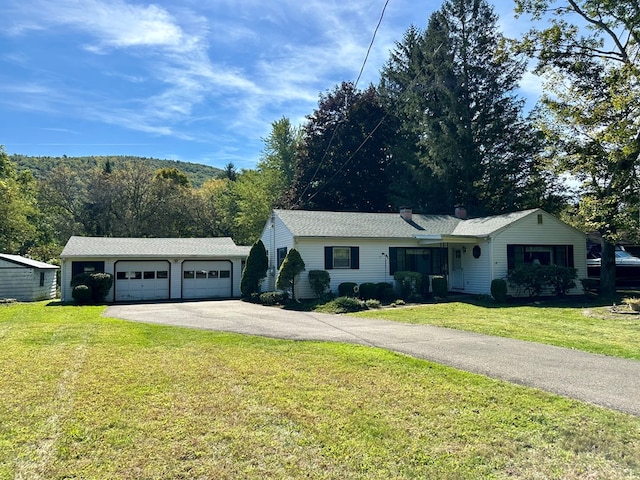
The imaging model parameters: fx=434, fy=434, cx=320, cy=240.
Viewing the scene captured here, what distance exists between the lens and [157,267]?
2172cm

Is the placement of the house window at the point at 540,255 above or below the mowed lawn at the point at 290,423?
above

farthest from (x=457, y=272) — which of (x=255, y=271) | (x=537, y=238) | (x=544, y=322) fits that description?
(x=255, y=271)

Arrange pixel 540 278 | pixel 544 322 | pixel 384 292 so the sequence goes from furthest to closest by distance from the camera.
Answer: pixel 384 292
pixel 540 278
pixel 544 322

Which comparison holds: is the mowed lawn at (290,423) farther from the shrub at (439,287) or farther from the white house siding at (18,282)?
the white house siding at (18,282)

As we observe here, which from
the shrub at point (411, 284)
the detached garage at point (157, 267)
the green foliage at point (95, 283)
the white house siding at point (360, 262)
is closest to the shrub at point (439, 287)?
the shrub at point (411, 284)

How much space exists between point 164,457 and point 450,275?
18700 millimetres

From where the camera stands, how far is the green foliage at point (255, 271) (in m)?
20.2

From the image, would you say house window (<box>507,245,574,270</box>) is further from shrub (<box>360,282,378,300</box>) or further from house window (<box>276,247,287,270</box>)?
house window (<box>276,247,287,270</box>)

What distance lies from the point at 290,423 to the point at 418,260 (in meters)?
16.6

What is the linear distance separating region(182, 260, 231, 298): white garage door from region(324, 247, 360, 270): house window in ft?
→ 22.4

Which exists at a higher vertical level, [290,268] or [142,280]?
[290,268]

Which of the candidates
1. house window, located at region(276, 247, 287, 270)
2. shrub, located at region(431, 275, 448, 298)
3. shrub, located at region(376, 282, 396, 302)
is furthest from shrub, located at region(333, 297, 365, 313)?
house window, located at region(276, 247, 287, 270)

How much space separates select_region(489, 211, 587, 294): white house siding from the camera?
18.2 m

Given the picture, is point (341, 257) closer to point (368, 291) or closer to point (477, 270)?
point (368, 291)
